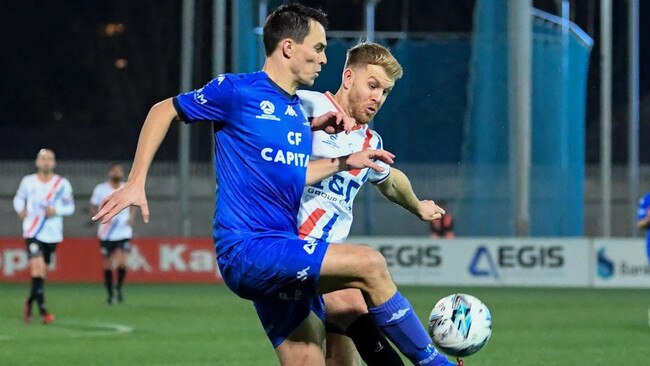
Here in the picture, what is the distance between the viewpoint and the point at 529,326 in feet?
51.8

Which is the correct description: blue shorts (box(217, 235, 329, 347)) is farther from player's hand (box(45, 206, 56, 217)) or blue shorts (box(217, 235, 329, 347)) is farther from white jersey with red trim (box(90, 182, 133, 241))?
white jersey with red trim (box(90, 182, 133, 241))

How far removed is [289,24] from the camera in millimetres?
6426

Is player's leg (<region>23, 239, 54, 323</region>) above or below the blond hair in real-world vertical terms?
below

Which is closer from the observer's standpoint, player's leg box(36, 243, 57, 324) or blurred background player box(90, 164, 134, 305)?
player's leg box(36, 243, 57, 324)

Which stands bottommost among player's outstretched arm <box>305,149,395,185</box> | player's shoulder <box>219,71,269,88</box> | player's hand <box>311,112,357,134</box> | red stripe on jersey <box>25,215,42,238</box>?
red stripe on jersey <box>25,215,42,238</box>

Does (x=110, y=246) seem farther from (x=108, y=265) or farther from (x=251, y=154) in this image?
(x=251, y=154)

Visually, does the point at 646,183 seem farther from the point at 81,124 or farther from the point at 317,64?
the point at 317,64

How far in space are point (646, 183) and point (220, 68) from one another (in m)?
20.0

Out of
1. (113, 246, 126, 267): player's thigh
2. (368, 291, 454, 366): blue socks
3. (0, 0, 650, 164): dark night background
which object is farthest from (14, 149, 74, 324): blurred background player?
(0, 0, 650, 164): dark night background

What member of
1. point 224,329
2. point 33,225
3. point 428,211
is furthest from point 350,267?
point 33,225

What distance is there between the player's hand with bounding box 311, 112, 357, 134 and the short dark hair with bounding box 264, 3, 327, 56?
42 cm

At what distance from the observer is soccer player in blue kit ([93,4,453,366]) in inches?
240

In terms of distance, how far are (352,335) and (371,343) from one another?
0.13 meters

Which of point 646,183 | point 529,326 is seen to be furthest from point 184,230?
point 646,183
